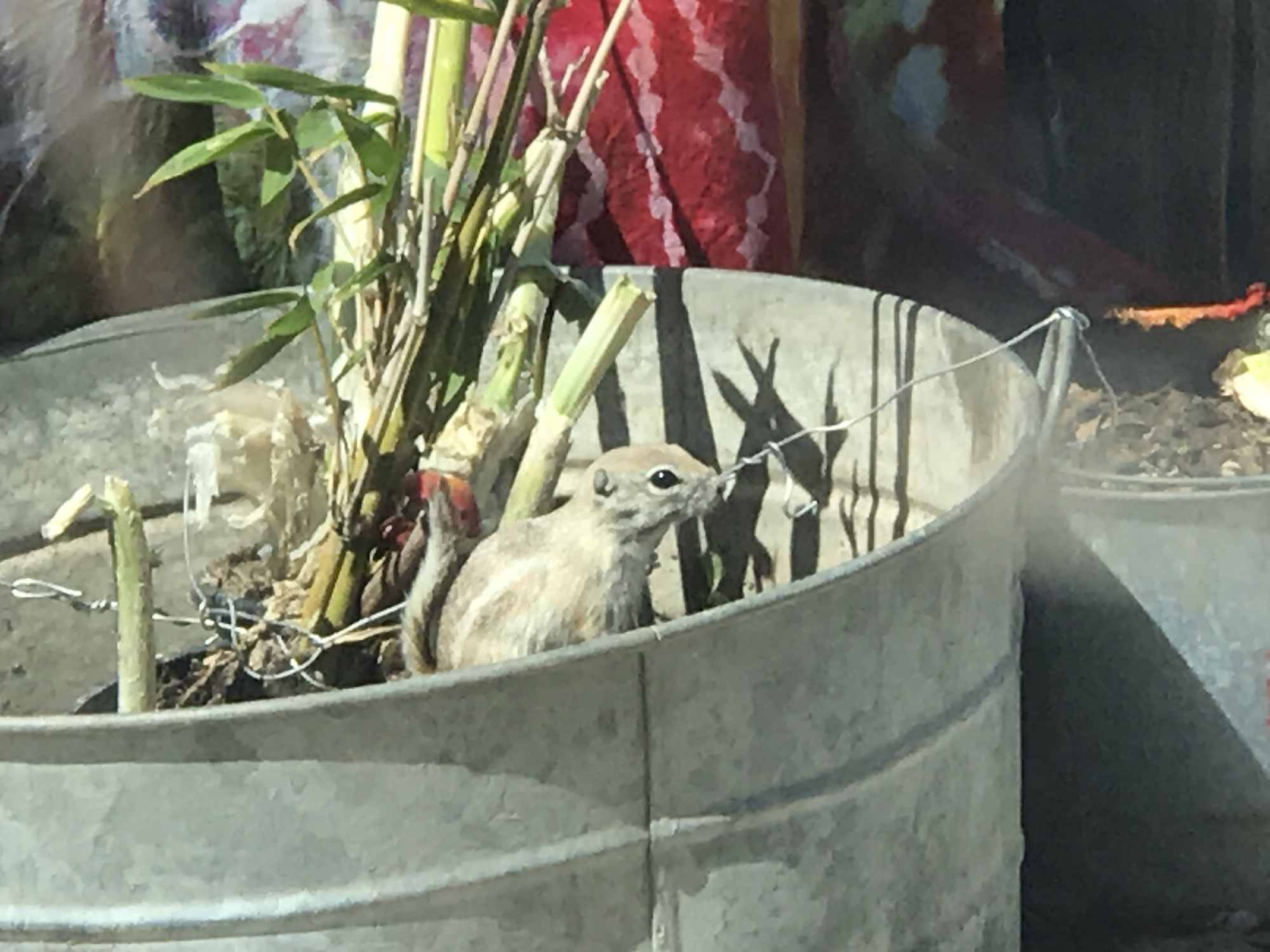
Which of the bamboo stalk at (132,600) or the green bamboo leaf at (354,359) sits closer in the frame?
the bamboo stalk at (132,600)

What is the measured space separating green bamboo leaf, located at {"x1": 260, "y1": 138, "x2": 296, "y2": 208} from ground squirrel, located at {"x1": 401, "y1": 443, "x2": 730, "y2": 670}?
0.20 m

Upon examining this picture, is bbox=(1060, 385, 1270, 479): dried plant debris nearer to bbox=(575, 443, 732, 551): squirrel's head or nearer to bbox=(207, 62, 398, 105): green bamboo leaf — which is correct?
bbox=(575, 443, 732, 551): squirrel's head

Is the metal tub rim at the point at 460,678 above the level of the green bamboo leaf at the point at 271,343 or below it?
below

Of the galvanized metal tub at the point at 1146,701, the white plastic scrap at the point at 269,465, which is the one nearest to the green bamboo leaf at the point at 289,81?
the white plastic scrap at the point at 269,465

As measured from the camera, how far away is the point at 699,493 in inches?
29.6

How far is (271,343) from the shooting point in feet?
2.65

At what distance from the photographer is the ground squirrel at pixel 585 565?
2.48ft

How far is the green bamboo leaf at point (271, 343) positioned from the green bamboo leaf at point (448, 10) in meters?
0.15

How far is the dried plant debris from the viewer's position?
40.7 inches

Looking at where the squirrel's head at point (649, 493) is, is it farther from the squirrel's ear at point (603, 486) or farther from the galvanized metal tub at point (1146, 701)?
the galvanized metal tub at point (1146, 701)

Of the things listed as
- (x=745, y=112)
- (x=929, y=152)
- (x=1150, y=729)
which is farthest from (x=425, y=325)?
(x=929, y=152)

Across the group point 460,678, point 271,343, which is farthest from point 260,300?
point 460,678

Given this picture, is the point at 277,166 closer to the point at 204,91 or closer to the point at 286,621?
the point at 204,91

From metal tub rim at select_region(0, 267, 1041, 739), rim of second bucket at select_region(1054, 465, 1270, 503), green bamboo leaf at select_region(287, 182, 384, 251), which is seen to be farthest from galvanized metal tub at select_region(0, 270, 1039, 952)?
green bamboo leaf at select_region(287, 182, 384, 251)
